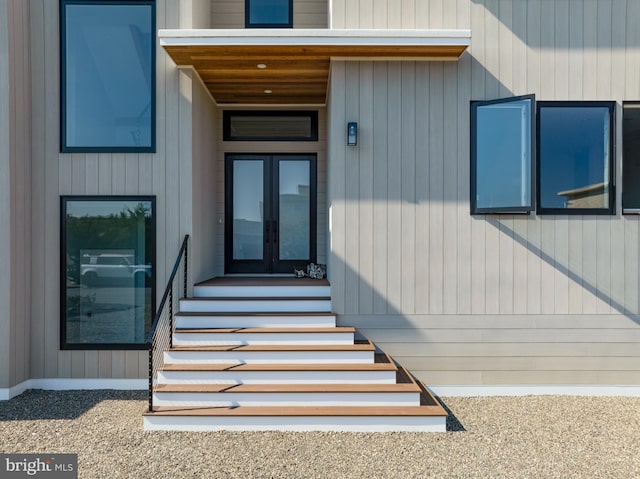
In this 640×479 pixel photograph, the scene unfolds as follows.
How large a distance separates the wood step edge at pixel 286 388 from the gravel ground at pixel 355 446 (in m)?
0.35

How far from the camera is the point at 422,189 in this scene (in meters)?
4.63

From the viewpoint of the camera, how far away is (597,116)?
A: 4.62 m

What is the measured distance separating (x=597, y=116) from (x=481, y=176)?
1.43 meters

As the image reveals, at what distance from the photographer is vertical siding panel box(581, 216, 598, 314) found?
459 cm

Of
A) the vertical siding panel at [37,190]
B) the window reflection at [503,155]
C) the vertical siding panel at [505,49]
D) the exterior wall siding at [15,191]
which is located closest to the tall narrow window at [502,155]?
the window reflection at [503,155]

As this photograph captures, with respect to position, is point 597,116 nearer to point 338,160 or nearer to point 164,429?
point 338,160

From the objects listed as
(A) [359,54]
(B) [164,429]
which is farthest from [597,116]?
(B) [164,429]

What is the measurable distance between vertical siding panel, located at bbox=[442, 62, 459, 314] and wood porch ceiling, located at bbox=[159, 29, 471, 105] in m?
0.32

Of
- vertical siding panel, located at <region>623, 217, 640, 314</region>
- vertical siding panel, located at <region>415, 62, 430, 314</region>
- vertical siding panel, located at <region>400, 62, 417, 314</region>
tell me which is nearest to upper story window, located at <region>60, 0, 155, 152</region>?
vertical siding panel, located at <region>400, 62, 417, 314</region>

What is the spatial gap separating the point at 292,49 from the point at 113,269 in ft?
10.3

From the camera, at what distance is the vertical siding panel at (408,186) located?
4625 millimetres

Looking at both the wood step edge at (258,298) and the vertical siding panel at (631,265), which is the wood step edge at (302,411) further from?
the vertical siding panel at (631,265)

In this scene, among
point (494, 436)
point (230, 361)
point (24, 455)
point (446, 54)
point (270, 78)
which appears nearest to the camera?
point (24, 455)

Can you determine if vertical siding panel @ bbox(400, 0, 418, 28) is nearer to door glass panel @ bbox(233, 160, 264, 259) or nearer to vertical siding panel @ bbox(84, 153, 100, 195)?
door glass panel @ bbox(233, 160, 264, 259)
